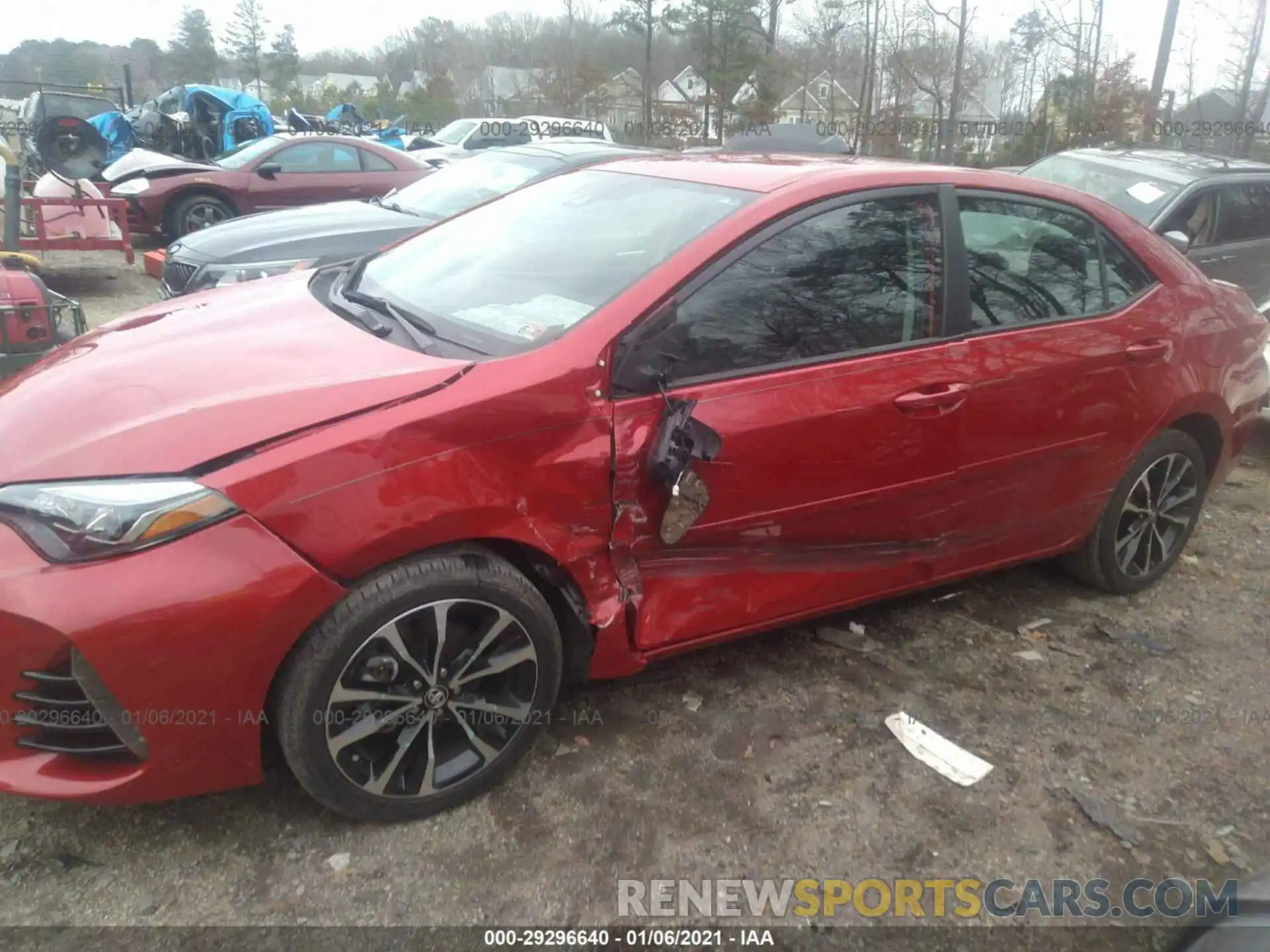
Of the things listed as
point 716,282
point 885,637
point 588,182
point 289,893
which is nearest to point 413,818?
point 289,893

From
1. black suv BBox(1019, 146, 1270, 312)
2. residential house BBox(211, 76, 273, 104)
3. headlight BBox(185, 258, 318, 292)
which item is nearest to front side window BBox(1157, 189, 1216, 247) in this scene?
black suv BBox(1019, 146, 1270, 312)

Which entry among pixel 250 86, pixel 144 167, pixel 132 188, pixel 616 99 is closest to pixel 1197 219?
pixel 132 188

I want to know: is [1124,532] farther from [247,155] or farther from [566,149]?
[247,155]

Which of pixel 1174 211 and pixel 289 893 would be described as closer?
pixel 289 893

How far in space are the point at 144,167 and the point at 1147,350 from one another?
424 inches

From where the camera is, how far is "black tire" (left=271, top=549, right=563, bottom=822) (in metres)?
2.11

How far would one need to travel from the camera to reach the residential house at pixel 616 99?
32.3 m

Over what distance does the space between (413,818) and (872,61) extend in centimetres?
2096

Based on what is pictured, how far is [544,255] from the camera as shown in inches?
116

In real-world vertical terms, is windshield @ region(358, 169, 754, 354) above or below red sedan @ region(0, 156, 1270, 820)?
above

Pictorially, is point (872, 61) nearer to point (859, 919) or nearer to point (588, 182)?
point (588, 182)

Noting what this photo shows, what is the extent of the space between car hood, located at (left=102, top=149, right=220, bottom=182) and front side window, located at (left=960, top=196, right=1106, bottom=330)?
974 centimetres

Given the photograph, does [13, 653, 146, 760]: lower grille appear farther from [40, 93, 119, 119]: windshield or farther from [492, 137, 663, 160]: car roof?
[40, 93, 119, 119]: windshield

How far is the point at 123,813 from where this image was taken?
93.5 inches
